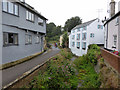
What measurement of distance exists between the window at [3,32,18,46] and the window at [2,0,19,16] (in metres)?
2.38

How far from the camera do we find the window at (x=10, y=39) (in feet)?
28.7

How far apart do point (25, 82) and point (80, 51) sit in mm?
25421

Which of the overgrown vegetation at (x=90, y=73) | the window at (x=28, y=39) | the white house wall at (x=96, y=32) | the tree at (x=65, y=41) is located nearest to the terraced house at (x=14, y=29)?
the window at (x=28, y=39)

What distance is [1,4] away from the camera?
8.11 metres

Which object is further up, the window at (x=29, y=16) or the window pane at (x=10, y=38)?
the window at (x=29, y=16)

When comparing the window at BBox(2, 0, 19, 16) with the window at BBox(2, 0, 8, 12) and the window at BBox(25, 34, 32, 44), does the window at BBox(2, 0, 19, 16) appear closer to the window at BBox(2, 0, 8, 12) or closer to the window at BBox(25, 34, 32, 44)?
the window at BBox(2, 0, 8, 12)

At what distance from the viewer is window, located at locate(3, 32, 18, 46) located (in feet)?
28.7

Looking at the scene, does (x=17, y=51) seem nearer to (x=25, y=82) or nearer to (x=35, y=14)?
(x=25, y=82)

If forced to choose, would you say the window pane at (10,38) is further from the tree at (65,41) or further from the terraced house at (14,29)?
the tree at (65,41)

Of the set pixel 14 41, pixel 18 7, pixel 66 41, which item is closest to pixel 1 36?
pixel 14 41


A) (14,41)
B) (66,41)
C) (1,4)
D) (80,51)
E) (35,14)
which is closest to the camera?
(1,4)

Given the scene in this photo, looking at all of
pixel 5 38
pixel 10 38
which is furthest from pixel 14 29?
pixel 5 38

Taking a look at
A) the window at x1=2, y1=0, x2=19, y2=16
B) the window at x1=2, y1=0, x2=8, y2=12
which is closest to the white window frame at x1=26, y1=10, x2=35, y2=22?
the window at x1=2, y1=0, x2=19, y2=16

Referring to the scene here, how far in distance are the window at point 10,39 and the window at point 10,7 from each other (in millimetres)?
2385
